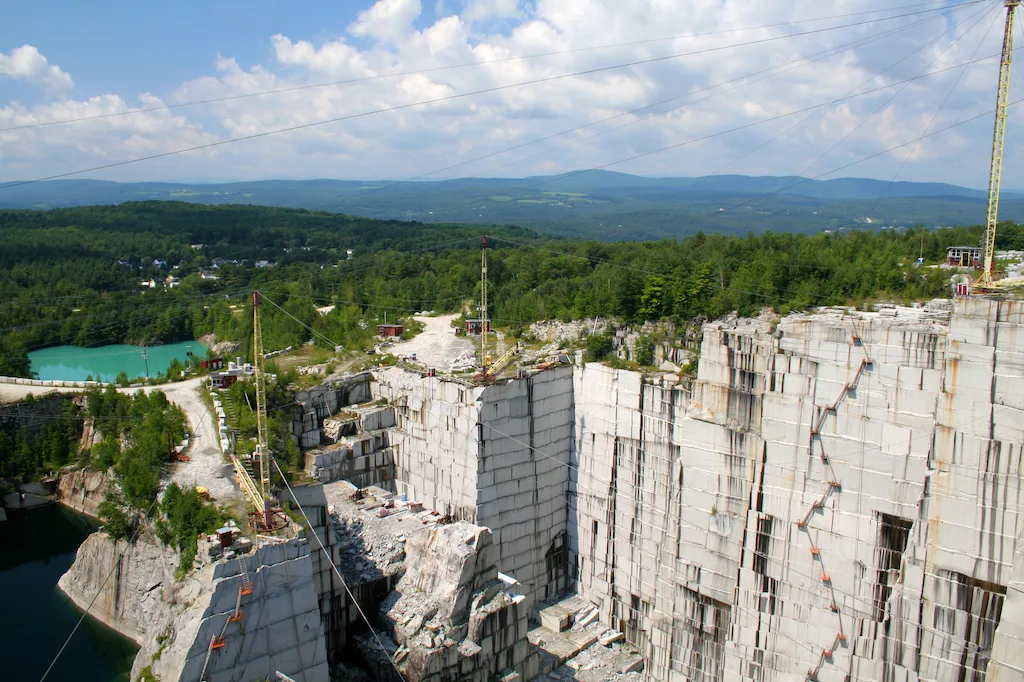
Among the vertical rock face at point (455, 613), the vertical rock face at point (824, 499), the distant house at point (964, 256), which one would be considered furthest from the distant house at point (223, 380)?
the distant house at point (964, 256)

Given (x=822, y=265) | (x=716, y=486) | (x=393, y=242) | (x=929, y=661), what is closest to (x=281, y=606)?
(x=716, y=486)

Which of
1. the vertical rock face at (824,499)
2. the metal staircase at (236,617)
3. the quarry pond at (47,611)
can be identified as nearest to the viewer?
the metal staircase at (236,617)

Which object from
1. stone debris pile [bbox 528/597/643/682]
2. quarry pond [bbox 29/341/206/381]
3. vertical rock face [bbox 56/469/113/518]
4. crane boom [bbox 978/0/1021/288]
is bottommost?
stone debris pile [bbox 528/597/643/682]

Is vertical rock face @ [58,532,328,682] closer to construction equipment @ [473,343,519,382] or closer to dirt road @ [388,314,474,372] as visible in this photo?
construction equipment @ [473,343,519,382]

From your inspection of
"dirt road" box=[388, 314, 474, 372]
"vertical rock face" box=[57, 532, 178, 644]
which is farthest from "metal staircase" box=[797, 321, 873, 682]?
"vertical rock face" box=[57, 532, 178, 644]

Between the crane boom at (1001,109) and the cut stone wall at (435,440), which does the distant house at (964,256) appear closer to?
the crane boom at (1001,109)

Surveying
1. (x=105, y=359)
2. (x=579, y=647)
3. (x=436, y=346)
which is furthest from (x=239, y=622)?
(x=105, y=359)
